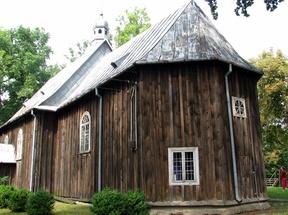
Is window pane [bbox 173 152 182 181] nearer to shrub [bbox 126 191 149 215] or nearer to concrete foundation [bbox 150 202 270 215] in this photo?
concrete foundation [bbox 150 202 270 215]

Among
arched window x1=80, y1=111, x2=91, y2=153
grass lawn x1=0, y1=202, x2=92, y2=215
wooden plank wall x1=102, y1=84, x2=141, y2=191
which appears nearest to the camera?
wooden plank wall x1=102, y1=84, x2=141, y2=191

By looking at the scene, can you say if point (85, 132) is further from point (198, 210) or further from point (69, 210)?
point (198, 210)

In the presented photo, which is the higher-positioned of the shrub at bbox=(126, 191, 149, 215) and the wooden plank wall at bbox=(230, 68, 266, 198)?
the wooden plank wall at bbox=(230, 68, 266, 198)

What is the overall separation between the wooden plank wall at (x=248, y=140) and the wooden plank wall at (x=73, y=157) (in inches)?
240

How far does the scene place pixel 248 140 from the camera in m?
13.6

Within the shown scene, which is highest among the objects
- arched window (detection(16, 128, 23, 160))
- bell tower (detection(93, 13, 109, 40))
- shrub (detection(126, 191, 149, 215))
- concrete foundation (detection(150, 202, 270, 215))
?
bell tower (detection(93, 13, 109, 40))

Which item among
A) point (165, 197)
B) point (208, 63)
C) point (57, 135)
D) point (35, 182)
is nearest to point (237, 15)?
point (208, 63)

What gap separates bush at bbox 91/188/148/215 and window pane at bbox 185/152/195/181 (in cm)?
191

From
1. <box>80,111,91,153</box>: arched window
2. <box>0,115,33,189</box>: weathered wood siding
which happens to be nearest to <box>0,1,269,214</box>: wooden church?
<box>80,111,91,153</box>: arched window

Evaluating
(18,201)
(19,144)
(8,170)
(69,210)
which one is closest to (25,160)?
(19,144)

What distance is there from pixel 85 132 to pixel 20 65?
25.2m

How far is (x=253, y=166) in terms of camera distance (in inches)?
532

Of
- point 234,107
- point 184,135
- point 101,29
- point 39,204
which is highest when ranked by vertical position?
point 101,29

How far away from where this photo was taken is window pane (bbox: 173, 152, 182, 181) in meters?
12.4
